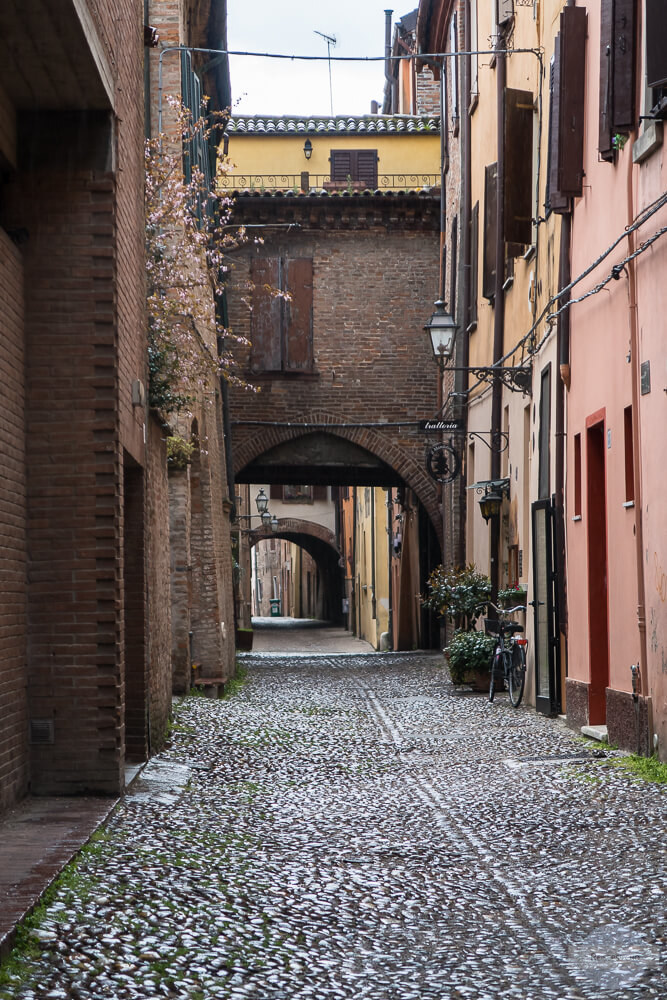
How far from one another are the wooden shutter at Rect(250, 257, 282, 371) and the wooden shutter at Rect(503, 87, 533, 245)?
10.0 m

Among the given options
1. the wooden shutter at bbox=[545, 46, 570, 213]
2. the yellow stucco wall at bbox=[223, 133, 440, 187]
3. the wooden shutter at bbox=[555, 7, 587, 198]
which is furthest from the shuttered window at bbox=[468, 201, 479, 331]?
the wooden shutter at bbox=[555, 7, 587, 198]

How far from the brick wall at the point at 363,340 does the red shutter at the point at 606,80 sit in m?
14.1

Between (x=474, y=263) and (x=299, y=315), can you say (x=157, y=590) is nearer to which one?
(x=474, y=263)

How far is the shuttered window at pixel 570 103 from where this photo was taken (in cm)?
1130

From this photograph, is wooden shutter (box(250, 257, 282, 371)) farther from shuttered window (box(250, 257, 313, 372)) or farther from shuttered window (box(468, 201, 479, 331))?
shuttered window (box(468, 201, 479, 331))

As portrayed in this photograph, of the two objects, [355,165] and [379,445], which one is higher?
[355,165]

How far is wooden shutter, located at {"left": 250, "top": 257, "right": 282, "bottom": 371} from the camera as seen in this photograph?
24.2m

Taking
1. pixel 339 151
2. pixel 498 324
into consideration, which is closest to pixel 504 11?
pixel 498 324

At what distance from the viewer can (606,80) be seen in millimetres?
9898

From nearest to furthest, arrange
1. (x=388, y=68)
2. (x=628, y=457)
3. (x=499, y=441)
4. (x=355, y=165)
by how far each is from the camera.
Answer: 1. (x=628, y=457)
2. (x=499, y=441)
3. (x=355, y=165)
4. (x=388, y=68)

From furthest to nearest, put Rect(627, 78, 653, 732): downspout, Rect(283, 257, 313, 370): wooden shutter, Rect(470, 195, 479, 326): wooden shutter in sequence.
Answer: Rect(283, 257, 313, 370): wooden shutter → Rect(470, 195, 479, 326): wooden shutter → Rect(627, 78, 653, 732): downspout

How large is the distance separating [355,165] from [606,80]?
17.2 metres

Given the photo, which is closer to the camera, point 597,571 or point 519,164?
point 597,571

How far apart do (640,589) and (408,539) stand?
62.8 ft
